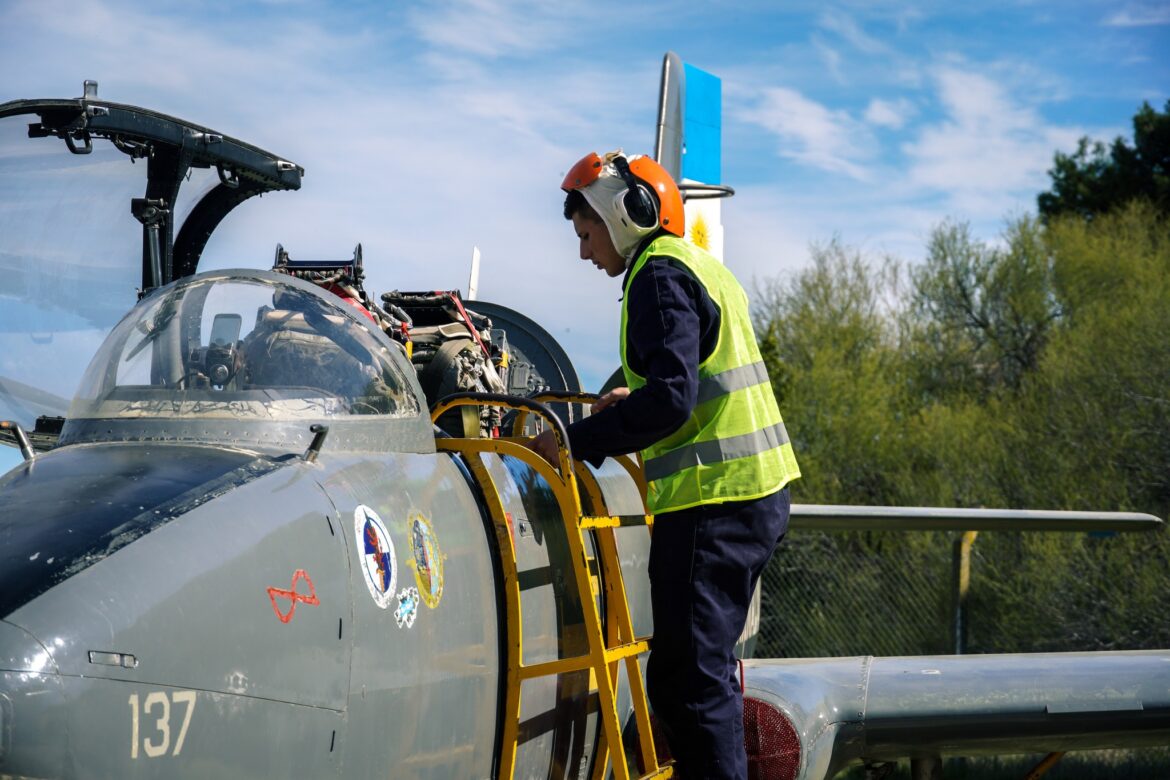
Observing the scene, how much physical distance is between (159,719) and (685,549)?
5.64 feet

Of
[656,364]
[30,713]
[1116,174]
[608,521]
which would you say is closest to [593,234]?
[656,364]

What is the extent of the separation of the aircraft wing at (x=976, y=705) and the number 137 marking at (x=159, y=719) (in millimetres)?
2974

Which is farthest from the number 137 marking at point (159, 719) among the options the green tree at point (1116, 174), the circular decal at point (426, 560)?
the green tree at point (1116, 174)

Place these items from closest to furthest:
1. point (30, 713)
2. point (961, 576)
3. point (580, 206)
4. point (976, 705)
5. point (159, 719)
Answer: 1. point (30, 713)
2. point (159, 719)
3. point (580, 206)
4. point (976, 705)
5. point (961, 576)

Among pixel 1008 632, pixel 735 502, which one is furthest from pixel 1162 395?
pixel 735 502

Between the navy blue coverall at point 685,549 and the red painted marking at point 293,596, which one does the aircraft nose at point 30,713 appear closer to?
the red painted marking at point 293,596

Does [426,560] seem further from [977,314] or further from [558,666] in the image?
[977,314]

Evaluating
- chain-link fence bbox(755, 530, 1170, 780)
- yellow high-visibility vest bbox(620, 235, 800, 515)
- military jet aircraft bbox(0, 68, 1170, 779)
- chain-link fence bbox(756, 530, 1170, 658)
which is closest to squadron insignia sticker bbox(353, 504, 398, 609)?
military jet aircraft bbox(0, 68, 1170, 779)

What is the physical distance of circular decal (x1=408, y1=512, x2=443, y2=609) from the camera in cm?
319

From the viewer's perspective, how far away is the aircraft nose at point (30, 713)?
7.29ft

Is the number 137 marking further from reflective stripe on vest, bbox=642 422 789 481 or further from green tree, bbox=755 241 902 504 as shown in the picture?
green tree, bbox=755 241 902 504

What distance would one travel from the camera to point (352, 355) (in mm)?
3639

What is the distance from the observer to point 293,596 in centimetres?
276

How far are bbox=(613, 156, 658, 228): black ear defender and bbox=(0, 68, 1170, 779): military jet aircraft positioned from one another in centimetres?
70
